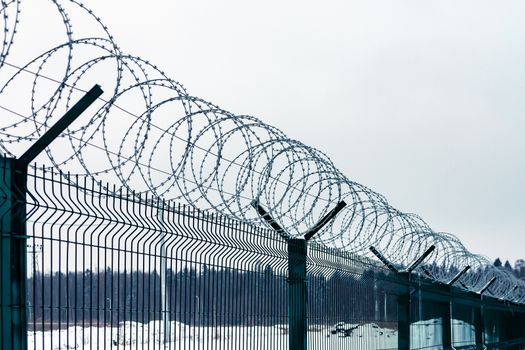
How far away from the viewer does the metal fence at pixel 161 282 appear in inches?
288

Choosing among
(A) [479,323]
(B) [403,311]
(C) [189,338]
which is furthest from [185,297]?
(A) [479,323]

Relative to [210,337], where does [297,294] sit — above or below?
above

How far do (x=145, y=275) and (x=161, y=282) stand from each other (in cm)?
34

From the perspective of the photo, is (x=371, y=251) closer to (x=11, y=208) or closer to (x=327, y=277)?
(x=327, y=277)

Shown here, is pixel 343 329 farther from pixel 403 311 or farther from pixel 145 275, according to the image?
pixel 145 275

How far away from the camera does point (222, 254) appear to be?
1036cm

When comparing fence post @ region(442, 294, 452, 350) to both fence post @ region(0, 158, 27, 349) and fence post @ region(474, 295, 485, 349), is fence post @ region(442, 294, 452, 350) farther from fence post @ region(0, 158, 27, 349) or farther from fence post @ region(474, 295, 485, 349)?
fence post @ region(0, 158, 27, 349)

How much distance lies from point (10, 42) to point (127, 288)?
2.40 meters

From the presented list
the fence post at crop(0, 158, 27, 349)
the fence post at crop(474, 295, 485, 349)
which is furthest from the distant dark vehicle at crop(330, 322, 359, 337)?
the fence post at crop(474, 295, 485, 349)

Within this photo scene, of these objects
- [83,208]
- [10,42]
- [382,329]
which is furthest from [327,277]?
[10,42]

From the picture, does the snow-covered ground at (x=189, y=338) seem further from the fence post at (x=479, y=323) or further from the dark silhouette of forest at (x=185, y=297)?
the fence post at (x=479, y=323)

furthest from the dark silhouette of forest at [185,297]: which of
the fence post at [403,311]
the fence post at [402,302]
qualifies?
the fence post at [403,311]

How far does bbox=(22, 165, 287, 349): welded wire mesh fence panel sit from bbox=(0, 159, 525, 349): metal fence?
1cm

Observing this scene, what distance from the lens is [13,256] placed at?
728cm
